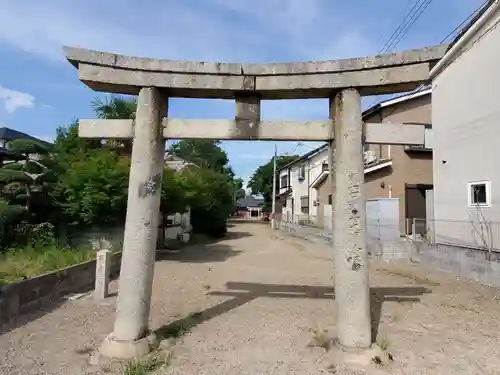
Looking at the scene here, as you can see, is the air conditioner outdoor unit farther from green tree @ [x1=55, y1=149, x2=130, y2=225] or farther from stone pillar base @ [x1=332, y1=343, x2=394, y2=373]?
stone pillar base @ [x1=332, y1=343, x2=394, y2=373]

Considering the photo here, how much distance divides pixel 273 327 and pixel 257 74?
12.6 ft

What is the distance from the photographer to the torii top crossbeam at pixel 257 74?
5.04 m

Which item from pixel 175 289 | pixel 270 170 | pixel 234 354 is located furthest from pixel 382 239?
pixel 270 170

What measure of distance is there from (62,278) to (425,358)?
6950mm

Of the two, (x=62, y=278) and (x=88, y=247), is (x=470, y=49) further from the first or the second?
(x=88, y=247)

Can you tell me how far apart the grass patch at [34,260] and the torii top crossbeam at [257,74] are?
4327 millimetres

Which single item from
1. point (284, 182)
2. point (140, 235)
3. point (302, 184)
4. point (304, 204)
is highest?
point (284, 182)

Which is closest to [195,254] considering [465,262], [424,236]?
[424,236]

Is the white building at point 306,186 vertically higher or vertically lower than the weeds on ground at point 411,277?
higher

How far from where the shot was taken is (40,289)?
7.07 m

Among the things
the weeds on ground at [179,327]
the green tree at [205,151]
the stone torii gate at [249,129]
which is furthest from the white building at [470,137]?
the green tree at [205,151]

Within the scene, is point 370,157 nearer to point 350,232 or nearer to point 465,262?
point 465,262

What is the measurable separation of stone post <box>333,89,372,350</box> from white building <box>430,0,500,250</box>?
6.44 meters

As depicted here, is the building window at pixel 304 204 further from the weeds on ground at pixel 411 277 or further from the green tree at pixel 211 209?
the weeds on ground at pixel 411 277
